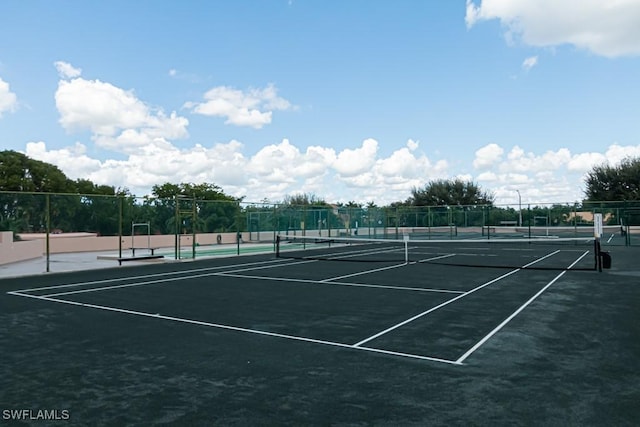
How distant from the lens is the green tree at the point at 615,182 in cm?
5203

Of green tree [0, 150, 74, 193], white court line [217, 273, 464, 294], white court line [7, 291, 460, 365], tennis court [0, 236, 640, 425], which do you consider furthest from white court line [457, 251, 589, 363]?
green tree [0, 150, 74, 193]

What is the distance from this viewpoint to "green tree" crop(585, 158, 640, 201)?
2048 inches

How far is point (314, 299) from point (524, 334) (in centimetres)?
474

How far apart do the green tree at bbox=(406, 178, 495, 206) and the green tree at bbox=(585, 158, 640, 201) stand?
40.9ft

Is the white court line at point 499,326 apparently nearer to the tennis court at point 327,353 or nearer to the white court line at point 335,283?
the tennis court at point 327,353

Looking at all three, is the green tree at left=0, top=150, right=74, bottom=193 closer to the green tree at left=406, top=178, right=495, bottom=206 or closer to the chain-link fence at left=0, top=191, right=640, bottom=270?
the chain-link fence at left=0, top=191, right=640, bottom=270

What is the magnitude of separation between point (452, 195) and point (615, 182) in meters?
19.1

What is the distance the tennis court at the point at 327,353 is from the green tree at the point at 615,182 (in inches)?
1837

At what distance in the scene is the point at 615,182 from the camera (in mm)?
53750

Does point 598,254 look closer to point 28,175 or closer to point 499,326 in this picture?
point 499,326

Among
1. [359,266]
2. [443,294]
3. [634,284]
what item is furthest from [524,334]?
[359,266]

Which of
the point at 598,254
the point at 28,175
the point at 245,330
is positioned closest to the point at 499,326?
the point at 245,330

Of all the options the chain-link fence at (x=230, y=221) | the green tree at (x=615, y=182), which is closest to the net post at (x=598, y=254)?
the chain-link fence at (x=230, y=221)

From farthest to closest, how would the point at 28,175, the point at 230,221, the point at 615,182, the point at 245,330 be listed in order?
1. the point at 615,182
2. the point at 28,175
3. the point at 230,221
4. the point at 245,330
